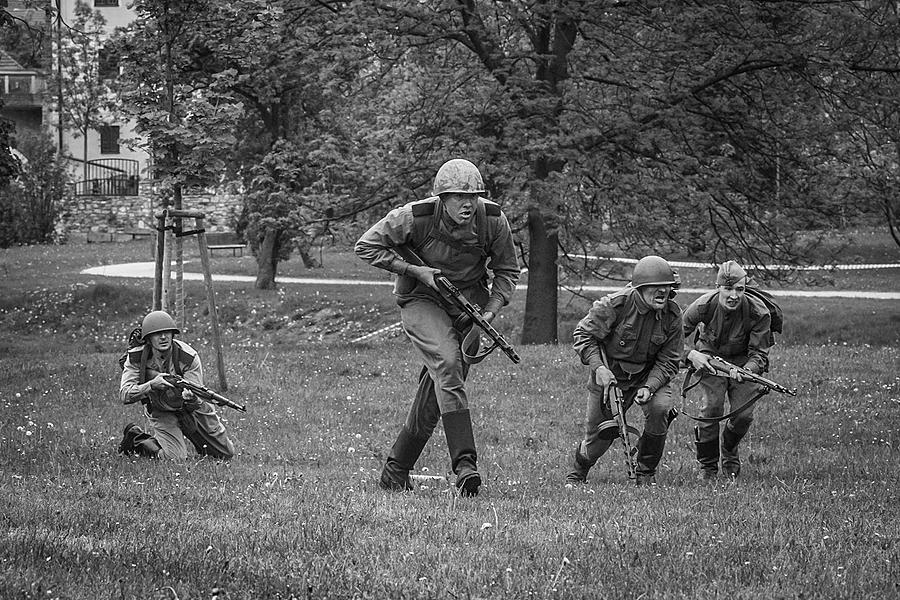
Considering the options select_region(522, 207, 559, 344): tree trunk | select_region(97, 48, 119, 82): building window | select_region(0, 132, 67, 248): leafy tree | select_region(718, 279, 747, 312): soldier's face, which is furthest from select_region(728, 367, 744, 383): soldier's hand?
select_region(0, 132, 67, 248): leafy tree

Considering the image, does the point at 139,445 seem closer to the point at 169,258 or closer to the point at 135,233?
the point at 169,258

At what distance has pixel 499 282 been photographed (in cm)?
909

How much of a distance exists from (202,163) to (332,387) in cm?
373

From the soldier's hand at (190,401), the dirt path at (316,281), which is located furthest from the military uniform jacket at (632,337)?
the dirt path at (316,281)

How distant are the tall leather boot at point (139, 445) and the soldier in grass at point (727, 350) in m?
4.73

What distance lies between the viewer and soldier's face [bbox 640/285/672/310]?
30.6ft

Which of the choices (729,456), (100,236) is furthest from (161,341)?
(100,236)

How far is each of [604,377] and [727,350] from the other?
1679 mm

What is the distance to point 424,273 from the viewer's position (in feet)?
28.2

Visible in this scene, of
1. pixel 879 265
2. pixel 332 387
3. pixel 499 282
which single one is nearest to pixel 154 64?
pixel 332 387

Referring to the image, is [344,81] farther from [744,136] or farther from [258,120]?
[258,120]

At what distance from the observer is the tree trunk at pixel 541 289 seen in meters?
22.5

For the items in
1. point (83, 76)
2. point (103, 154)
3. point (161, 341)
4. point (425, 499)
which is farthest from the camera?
point (103, 154)

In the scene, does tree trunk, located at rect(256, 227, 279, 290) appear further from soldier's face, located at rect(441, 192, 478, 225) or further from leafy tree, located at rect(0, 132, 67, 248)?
soldier's face, located at rect(441, 192, 478, 225)
